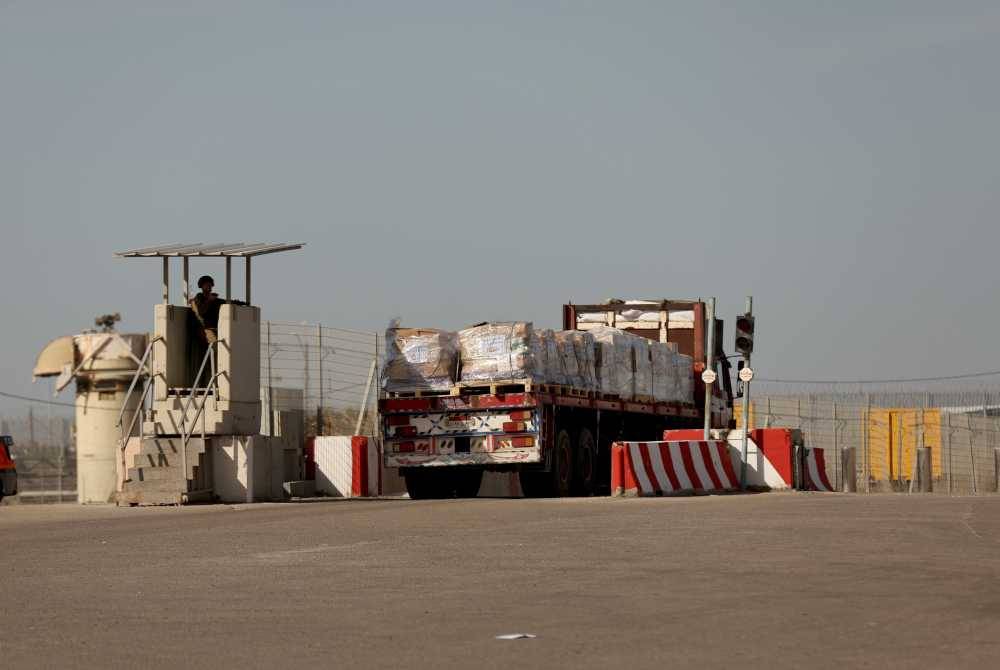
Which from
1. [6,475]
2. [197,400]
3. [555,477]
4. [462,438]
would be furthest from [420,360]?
[6,475]

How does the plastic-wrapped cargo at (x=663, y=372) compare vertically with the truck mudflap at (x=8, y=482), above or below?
above

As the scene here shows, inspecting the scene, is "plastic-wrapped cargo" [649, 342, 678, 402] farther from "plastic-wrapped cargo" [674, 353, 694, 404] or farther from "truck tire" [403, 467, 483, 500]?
"truck tire" [403, 467, 483, 500]

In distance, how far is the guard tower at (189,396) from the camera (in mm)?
23062

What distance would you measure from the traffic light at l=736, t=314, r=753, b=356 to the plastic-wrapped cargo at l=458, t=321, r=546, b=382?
3.61m

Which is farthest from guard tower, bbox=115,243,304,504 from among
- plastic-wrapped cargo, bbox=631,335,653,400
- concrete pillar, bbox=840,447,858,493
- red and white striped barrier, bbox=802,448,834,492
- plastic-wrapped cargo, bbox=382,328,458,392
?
concrete pillar, bbox=840,447,858,493

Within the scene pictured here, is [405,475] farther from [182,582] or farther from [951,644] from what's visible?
[951,644]

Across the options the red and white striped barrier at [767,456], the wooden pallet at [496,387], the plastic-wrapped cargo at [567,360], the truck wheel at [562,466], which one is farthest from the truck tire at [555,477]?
the red and white striped barrier at [767,456]

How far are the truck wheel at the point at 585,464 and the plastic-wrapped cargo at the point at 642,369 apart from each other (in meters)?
1.88

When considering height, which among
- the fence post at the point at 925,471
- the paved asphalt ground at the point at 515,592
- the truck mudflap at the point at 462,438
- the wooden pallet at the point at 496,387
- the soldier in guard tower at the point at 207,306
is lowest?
the fence post at the point at 925,471

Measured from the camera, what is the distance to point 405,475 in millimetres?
25172

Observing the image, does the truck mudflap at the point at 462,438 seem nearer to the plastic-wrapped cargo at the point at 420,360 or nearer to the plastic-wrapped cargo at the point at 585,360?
the plastic-wrapped cargo at the point at 420,360

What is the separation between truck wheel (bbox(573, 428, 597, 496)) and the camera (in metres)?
25.4

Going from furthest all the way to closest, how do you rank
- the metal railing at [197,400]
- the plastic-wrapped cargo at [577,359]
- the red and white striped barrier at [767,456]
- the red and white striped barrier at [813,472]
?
the red and white striped barrier at [813,472] → the red and white striped barrier at [767,456] → the plastic-wrapped cargo at [577,359] → the metal railing at [197,400]

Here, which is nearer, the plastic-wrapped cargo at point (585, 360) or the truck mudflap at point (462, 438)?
the truck mudflap at point (462, 438)
